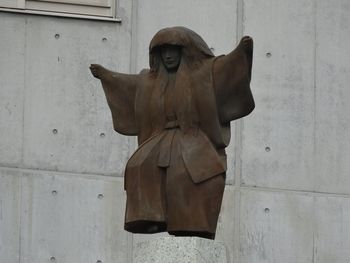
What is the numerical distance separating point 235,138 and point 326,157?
1.14 meters

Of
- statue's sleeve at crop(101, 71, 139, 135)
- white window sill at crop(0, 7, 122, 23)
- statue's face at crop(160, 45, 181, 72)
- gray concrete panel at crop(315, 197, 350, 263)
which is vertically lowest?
gray concrete panel at crop(315, 197, 350, 263)

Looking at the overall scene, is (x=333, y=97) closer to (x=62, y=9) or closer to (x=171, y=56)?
(x=62, y=9)

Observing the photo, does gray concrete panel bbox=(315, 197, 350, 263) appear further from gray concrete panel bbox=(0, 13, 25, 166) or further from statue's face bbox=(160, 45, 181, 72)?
statue's face bbox=(160, 45, 181, 72)

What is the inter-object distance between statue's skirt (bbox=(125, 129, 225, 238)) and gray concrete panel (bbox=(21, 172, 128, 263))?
573cm

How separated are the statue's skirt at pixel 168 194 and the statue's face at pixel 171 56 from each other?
531 mm

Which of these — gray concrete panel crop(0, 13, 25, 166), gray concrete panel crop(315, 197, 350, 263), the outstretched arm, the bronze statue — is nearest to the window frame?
gray concrete panel crop(0, 13, 25, 166)

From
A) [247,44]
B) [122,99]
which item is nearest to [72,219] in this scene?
[122,99]

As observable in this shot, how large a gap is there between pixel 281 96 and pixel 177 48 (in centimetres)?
667

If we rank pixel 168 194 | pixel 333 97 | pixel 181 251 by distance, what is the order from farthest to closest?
pixel 333 97 < pixel 168 194 < pixel 181 251

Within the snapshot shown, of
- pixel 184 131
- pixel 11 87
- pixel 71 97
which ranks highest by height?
pixel 11 87

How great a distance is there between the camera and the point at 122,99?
1382 cm

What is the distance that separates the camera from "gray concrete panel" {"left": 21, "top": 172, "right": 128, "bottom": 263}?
748 inches

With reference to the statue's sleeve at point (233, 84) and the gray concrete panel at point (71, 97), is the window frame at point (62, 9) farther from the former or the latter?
the statue's sleeve at point (233, 84)

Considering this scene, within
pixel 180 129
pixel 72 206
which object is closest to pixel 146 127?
pixel 180 129
